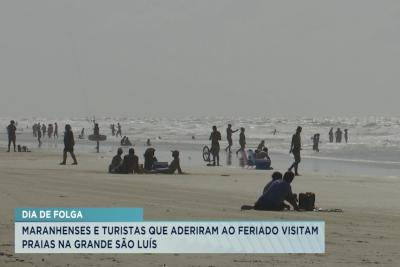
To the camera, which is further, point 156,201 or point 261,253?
point 156,201

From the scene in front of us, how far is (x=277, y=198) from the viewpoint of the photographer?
49.4 feet

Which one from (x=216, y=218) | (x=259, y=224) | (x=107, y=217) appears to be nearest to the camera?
(x=107, y=217)

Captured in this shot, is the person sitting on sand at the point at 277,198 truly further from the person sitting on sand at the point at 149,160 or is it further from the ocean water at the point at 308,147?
the ocean water at the point at 308,147

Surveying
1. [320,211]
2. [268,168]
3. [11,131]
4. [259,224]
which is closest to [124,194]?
[320,211]

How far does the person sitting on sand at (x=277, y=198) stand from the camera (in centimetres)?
1502

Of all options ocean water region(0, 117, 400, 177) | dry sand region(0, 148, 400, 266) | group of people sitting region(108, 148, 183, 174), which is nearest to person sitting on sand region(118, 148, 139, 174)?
group of people sitting region(108, 148, 183, 174)

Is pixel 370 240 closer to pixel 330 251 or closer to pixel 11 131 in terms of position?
pixel 330 251

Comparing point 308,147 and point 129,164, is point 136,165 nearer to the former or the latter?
point 129,164

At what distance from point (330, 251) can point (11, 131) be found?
1285 inches

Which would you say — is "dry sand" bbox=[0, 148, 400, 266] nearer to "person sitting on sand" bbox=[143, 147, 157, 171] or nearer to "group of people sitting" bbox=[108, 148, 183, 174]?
"group of people sitting" bbox=[108, 148, 183, 174]

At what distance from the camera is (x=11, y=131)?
41.3 m

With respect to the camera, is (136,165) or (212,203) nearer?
(212,203)

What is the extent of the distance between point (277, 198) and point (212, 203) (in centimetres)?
181

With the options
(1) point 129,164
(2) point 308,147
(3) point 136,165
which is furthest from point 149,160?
(2) point 308,147
